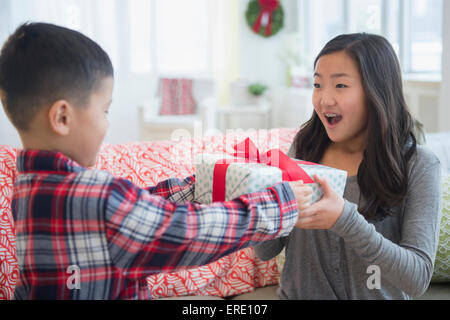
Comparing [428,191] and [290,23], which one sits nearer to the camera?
[428,191]

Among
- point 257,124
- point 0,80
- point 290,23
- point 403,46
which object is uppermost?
point 290,23

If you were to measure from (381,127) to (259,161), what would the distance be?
0.38 metres

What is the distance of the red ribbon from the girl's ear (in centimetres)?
32

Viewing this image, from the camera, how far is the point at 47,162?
80cm

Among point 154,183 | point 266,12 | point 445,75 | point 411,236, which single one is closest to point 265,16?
point 266,12

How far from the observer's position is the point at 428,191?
1149 millimetres

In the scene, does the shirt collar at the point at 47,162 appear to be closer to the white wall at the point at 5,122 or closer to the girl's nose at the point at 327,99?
the girl's nose at the point at 327,99

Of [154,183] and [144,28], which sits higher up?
[144,28]

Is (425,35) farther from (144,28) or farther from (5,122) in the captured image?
(5,122)

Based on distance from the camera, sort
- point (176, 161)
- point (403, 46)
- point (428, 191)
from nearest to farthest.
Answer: point (428, 191), point (176, 161), point (403, 46)

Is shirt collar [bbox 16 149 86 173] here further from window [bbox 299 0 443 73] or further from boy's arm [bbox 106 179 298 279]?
window [bbox 299 0 443 73]
